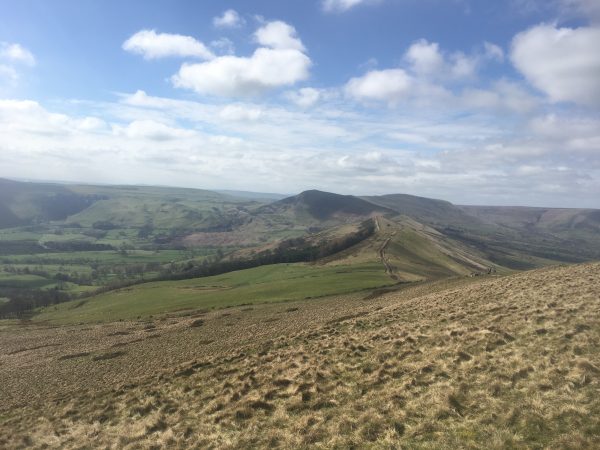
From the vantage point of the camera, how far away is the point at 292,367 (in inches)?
952

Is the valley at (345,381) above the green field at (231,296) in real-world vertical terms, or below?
above

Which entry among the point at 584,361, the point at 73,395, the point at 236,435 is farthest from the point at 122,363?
the point at 584,361

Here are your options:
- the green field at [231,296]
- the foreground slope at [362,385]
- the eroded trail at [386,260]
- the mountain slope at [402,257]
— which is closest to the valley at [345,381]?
the foreground slope at [362,385]

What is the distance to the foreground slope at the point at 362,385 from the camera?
13.8m

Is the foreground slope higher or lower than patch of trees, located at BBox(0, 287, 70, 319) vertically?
higher

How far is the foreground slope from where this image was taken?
45.1ft

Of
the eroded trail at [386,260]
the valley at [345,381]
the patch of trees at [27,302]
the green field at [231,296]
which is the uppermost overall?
the valley at [345,381]

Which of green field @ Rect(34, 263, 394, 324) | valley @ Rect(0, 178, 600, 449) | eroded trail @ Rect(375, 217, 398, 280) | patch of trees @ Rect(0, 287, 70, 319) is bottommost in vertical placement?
A: patch of trees @ Rect(0, 287, 70, 319)

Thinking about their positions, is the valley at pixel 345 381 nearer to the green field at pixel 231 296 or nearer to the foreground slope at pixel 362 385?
the foreground slope at pixel 362 385

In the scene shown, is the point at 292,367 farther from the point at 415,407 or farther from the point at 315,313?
the point at 315,313

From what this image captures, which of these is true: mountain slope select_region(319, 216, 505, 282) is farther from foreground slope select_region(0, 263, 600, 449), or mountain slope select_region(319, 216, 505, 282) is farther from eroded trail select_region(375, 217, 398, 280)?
foreground slope select_region(0, 263, 600, 449)

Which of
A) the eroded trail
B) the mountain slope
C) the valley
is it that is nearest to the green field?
the eroded trail

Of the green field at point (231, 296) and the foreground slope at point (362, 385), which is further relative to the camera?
the green field at point (231, 296)

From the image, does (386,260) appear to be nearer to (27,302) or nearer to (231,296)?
(231,296)
